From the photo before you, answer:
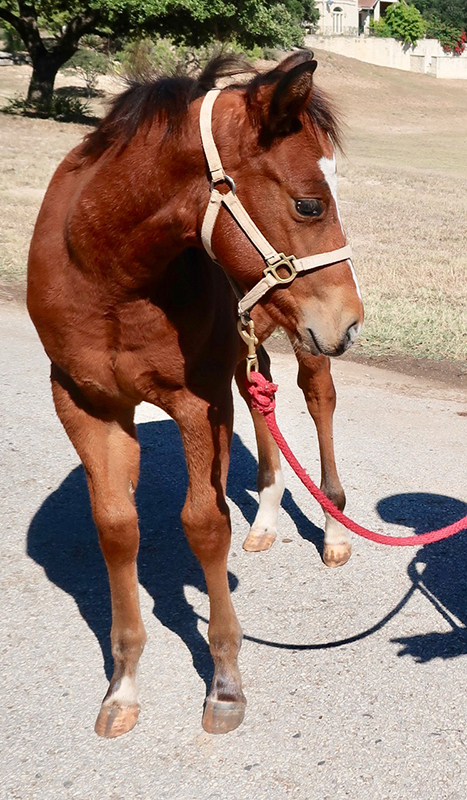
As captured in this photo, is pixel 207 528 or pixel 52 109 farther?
pixel 52 109

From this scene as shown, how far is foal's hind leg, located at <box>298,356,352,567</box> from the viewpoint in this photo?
4246mm

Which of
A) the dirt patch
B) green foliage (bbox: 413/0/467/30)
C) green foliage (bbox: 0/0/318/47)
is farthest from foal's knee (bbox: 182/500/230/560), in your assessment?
green foliage (bbox: 413/0/467/30)

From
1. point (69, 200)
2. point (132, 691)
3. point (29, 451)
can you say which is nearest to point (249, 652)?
point (132, 691)

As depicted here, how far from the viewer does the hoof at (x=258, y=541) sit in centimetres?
441

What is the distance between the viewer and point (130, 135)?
2621mm

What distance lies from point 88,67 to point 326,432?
38.5 m

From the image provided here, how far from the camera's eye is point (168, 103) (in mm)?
2531

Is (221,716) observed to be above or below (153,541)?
above

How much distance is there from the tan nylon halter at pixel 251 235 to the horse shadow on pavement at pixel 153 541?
1788 millimetres

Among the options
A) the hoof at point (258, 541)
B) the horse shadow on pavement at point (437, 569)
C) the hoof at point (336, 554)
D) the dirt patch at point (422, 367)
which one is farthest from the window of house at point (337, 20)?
the hoof at point (336, 554)

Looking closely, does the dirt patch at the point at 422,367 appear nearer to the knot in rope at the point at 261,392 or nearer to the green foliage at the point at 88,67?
the knot in rope at the point at 261,392

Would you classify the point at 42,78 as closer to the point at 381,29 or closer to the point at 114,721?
the point at 114,721

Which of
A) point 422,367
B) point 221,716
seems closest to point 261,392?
point 221,716

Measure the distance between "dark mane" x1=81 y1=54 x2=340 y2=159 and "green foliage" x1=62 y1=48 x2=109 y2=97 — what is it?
37.1 meters
